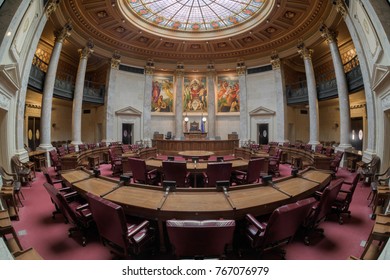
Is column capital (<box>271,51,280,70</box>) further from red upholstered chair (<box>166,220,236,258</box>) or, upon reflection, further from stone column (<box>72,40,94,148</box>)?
red upholstered chair (<box>166,220,236,258</box>)

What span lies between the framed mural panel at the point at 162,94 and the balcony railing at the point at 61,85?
480 centimetres

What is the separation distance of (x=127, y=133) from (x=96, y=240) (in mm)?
15494

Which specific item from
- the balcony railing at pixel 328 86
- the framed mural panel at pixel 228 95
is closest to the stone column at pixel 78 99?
the framed mural panel at pixel 228 95

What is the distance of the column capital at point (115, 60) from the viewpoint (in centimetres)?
1642

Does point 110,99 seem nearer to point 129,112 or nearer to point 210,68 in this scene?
point 129,112

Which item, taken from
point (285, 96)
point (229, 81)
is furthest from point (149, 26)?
point (285, 96)

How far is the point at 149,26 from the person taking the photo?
49.5ft

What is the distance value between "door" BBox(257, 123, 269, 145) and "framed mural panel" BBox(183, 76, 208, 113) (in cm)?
585

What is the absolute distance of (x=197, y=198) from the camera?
2.94m

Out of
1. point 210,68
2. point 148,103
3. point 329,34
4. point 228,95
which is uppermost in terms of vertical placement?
point 210,68

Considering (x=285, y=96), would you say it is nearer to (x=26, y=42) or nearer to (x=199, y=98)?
(x=199, y=98)

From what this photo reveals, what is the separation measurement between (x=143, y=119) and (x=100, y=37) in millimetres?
7495

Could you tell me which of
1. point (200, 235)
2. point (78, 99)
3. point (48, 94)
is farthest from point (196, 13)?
point (200, 235)

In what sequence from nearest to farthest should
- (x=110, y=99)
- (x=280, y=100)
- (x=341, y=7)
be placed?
(x=341, y=7), (x=110, y=99), (x=280, y=100)
